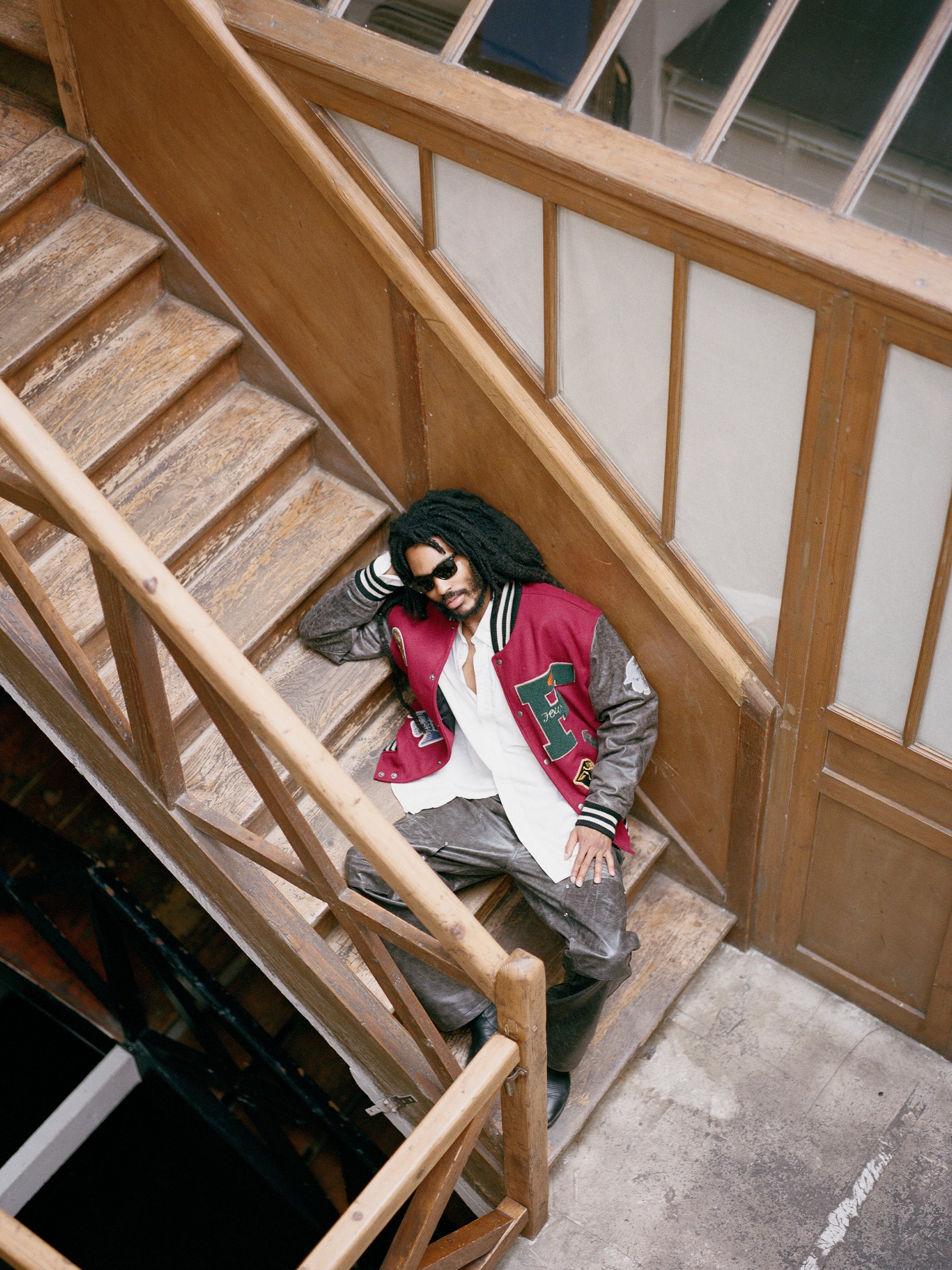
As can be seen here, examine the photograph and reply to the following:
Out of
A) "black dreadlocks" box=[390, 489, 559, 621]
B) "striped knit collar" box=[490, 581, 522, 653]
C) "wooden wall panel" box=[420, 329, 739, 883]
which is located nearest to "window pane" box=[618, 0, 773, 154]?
"wooden wall panel" box=[420, 329, 739, 883]

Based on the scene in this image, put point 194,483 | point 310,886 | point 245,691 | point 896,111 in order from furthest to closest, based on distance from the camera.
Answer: point 194,483, point 310,886, point 896,111, point 245,691

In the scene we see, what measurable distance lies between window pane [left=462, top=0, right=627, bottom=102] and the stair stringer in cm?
160

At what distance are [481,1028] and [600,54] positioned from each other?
231 centimetres

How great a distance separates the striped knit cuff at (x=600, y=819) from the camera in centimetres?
284

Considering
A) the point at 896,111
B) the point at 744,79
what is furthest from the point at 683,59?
the point at 896,111

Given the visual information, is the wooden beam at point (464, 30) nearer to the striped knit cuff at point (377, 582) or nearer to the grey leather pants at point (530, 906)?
the striped knit cuff at point (377, 582)

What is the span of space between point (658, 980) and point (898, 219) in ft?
7.05

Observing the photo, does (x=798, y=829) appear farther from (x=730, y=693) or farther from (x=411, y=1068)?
(x=411, y=1068)

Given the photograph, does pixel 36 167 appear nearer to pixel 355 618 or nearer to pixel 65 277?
pixel 65 277

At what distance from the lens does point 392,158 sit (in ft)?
8.52

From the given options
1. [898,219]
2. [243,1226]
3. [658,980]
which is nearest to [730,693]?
[658,980]

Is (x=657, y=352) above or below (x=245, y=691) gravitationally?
above

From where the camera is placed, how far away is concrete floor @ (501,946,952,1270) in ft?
9.29

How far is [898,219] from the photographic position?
1.95 meters
